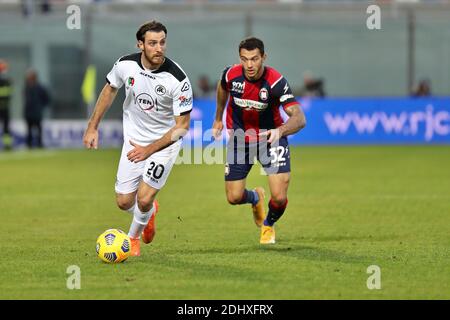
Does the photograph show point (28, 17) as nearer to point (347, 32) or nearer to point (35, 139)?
point (35, 139)

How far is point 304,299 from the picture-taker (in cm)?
894

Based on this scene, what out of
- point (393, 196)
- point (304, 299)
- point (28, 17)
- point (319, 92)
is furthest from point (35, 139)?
point (304, 299)

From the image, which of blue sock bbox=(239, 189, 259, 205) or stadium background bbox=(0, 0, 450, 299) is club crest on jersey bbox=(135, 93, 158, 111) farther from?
blue sock bbox=(239, 189, 259, 205)

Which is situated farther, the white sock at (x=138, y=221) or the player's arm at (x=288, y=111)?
the player's arm at (x=288, y=111)

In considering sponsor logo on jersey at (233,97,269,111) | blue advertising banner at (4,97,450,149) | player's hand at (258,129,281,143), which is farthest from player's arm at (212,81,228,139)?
blue advertising banner at (4,97,450,149)

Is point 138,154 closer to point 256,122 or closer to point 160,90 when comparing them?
point 160,90

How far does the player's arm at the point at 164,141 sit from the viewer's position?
10914 mm

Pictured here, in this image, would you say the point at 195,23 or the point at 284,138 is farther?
the point at 195,23

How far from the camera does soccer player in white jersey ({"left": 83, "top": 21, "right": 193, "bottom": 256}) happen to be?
10977mm

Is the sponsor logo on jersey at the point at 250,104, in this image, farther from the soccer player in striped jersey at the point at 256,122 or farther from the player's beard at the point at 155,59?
the player's beard at the point at 155,59

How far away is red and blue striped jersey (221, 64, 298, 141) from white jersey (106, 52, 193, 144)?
39.0 inches

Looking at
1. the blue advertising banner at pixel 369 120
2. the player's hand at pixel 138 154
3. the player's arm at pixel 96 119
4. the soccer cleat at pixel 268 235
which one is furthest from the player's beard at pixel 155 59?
the blue advertising banner at pixel 369 120

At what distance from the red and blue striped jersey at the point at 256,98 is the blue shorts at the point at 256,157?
0.63 feet
